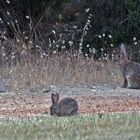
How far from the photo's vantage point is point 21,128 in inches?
358

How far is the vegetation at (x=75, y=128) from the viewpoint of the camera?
→ 27.7ft

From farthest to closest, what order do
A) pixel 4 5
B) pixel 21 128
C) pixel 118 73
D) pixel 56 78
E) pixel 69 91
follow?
pixel 4 5 < pixel 118 73 < pixel 56 78 < pixel 69 91 < pixel 21 128

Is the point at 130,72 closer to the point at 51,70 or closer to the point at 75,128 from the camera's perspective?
the point at 51,70

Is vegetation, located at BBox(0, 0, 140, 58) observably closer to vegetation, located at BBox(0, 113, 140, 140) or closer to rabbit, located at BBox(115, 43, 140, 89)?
rabbit, located at BBox(115, 43, 140, 89)

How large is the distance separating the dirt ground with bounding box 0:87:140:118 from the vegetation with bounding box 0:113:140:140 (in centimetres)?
176

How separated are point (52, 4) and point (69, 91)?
743 cm

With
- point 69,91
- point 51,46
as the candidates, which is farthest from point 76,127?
point 51,46

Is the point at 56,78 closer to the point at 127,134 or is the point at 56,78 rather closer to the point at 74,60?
the point at 74,60

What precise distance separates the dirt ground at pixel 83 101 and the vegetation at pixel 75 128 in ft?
5.79

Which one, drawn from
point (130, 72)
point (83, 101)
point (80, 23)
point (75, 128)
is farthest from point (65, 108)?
point (80, 23)

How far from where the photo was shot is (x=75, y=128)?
9.04 m

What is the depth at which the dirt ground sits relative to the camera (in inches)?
474

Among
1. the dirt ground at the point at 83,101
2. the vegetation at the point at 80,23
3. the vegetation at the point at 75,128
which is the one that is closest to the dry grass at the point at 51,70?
the dirt ground at the point at 83,101

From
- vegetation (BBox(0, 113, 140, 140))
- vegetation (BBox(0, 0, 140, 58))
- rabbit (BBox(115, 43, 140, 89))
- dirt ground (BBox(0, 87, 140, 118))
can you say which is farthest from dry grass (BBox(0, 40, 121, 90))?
vegetation (BBox(0, 113, 140, 140))
